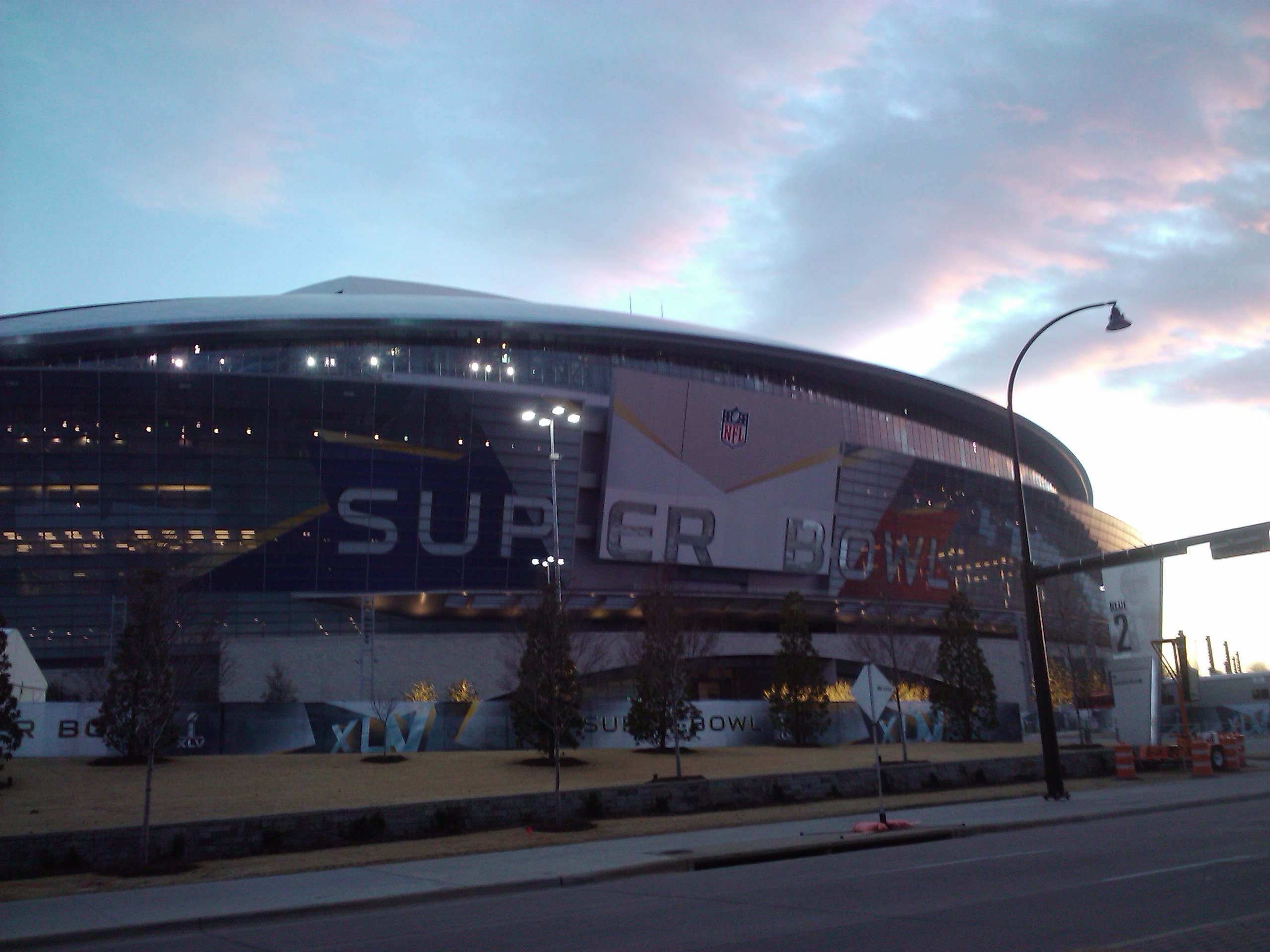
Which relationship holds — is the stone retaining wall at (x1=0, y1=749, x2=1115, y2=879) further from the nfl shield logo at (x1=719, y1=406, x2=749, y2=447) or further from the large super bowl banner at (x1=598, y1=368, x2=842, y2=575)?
the nfl shield logo at (x1=719, y1=406, x2=749, y2=447)

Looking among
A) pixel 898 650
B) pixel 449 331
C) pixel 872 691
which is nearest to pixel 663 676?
pixel 872 691

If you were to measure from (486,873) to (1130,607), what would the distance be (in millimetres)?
43535

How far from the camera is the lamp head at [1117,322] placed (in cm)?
2547

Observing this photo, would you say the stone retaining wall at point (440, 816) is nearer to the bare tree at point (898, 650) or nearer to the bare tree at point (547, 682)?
the bare tree at point (547, 682)

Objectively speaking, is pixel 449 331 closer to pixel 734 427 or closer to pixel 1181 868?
pixel 734 427

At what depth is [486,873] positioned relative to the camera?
53.6 feet

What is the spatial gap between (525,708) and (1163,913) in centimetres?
2683

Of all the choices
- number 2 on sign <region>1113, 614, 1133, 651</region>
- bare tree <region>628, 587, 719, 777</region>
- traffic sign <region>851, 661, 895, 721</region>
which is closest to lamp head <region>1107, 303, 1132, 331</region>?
traffic sign <region>851, 661, 895, 721</region>

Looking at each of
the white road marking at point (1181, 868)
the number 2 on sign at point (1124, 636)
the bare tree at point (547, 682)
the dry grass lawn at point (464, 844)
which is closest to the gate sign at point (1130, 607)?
the number 2 on sign at point (1124, 636)

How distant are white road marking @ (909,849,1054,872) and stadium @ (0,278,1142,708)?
117 feet

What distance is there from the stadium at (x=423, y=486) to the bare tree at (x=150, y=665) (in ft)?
54.4

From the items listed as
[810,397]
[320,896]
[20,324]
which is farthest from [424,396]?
[320,896]

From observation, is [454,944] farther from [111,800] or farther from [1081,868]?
[111,800]

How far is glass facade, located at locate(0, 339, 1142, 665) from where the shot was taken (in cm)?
6038
